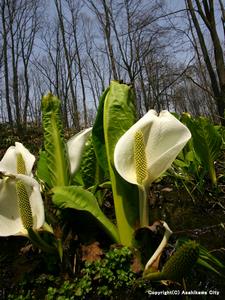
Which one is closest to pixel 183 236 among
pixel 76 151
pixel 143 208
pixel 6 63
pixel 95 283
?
pixel 143 208

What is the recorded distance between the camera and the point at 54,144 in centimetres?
125

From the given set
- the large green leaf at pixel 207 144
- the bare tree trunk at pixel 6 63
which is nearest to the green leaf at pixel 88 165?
the large green leaf at pixel 207 144

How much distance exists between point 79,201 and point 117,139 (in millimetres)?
263

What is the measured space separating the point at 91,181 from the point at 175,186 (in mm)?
727

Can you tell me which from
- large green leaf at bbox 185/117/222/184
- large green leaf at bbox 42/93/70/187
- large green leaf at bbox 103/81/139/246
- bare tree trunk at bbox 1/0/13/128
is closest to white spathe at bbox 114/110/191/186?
large green leaf at bbox 103/81/139/246

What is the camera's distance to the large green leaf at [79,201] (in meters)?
1.01

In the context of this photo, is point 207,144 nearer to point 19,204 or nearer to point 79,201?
point 79,201

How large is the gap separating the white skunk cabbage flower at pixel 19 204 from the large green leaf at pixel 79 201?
0.28 ft

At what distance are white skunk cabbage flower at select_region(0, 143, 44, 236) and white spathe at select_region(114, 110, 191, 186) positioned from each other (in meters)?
0.27

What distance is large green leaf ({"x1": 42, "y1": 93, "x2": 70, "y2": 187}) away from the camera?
1228 mm

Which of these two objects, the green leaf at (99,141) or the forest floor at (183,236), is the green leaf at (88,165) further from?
the forest floor at (183,236)

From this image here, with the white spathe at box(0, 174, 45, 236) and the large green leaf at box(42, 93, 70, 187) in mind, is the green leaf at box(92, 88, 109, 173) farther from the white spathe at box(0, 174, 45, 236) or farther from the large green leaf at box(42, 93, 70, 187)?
the white spathe at box(0, 174, 45, 236)

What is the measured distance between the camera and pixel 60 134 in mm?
1266

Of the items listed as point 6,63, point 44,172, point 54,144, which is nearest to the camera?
point 54,144
